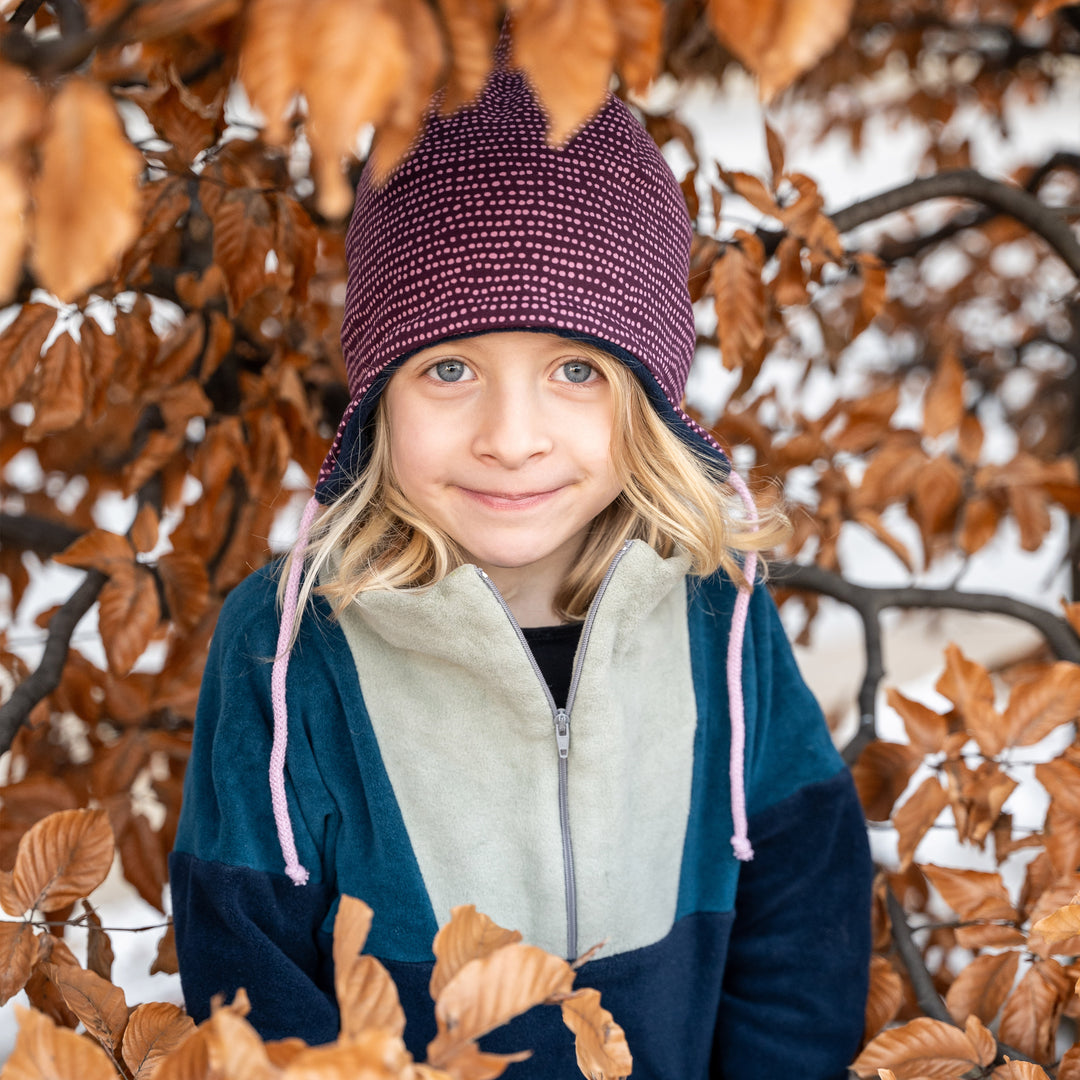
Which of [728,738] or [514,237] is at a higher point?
[514,237]

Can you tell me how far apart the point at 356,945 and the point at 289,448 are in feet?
2.97

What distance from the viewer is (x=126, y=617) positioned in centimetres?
126

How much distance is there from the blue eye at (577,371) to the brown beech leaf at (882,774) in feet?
1.88

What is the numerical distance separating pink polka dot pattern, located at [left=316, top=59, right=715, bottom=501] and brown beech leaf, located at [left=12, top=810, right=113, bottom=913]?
46 cm

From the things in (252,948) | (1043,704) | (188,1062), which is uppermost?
(1043,704)

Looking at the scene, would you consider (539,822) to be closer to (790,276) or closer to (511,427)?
(511,427)

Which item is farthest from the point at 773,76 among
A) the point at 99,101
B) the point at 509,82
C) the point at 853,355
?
the point at 853,355

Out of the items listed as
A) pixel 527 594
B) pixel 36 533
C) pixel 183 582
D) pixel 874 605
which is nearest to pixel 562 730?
pixel 527 594

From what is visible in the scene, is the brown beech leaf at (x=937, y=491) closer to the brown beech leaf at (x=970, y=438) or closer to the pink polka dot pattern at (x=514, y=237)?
the brown beech leaf at (x=970, y=438)

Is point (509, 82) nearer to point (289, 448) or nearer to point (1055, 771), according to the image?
point (289, 448)

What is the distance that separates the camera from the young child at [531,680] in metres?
0.99

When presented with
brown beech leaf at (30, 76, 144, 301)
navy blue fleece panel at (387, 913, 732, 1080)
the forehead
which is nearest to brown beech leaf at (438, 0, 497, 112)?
brown beech leaf at (30, 76, 144, 301)

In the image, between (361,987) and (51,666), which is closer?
(361,987)

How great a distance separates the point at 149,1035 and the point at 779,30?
776mm
